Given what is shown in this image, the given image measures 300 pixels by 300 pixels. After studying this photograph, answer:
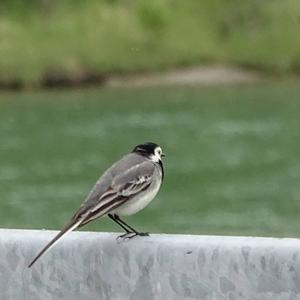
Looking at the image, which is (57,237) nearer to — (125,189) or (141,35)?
(125,189)

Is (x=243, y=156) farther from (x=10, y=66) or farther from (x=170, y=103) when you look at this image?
(x=10, y=66)

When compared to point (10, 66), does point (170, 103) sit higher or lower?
lower

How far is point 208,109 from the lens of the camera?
46.5 metres

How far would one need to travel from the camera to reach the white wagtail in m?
5.57

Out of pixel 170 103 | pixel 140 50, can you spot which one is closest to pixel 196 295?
pixel 170 103

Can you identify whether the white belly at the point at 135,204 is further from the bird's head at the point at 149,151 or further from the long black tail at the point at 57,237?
the long black tail at the point at 57,237

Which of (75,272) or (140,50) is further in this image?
(140,50)

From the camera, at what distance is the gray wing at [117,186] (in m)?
5.61

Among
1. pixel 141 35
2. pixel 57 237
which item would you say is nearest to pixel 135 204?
pixel 57 237

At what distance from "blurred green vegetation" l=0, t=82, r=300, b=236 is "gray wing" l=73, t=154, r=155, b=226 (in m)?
12.1

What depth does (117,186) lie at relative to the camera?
583 cm

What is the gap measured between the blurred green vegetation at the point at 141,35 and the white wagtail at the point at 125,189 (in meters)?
61.2

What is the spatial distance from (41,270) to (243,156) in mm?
27099


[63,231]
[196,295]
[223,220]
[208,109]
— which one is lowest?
[196,295]
